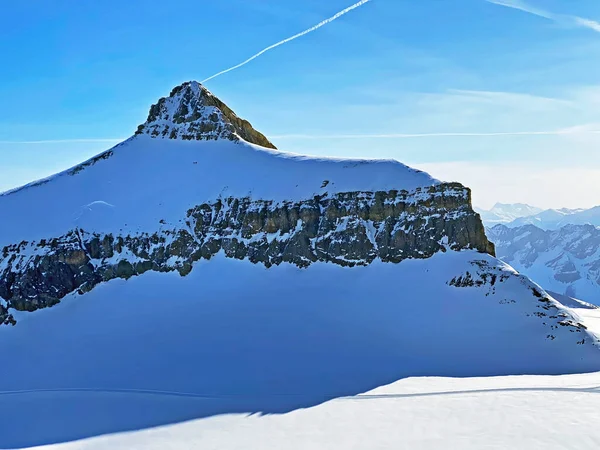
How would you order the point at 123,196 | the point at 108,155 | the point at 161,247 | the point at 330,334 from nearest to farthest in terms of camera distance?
the point at 330,334, the point at 161,247, the point at 123,196, the point at 108,155

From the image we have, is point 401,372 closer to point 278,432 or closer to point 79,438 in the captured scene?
point 278,432

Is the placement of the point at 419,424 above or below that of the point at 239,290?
below

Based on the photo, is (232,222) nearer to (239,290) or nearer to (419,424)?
(239,290)

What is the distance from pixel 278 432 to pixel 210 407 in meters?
7.79

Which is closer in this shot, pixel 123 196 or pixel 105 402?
pixel 105 402

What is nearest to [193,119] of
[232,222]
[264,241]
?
[232,222]

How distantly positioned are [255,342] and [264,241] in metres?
15.2

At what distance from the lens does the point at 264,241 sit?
55.2m

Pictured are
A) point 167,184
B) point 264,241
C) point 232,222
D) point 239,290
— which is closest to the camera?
point 239,290

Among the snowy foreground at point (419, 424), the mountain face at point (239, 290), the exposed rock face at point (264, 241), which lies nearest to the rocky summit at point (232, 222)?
the exposed rock face at point (264, 241)

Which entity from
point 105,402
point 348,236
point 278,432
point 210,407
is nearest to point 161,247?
point 348,236

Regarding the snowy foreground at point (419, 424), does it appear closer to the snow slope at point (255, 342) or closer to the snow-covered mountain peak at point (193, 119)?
the snow slope at point (255, 342)

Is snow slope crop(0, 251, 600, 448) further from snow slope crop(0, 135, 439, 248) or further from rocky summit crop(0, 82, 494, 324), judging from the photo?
snow slope crop(0, 135, 439, 248)

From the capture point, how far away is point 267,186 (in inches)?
2308
